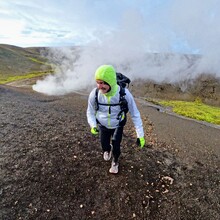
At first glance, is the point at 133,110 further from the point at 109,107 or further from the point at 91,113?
the point at 91,113

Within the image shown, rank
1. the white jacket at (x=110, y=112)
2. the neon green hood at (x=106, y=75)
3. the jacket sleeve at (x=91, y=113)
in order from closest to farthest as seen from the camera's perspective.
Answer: the neon green hood at (x=106, y=75) < the white jacket at (x=110, y=112) < the jacket sleeve at (x=91, y=113)

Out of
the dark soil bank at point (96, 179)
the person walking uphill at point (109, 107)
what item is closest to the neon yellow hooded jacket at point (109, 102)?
the person walking uphill at point (109, 107)

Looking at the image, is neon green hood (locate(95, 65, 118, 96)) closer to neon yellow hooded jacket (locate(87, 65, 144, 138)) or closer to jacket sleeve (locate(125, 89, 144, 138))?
neon yellow hooded jacket (locate(87, 65, 144, 138))

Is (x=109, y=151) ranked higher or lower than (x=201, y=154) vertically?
higher

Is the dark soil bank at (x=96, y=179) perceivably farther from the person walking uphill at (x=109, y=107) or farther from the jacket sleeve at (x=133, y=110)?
the jacket sleeve at (x=133, y=110)

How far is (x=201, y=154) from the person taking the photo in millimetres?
8297

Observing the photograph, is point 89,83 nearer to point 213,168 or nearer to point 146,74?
point 146,74

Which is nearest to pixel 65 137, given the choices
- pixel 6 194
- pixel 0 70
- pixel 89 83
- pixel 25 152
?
pixel 25 152

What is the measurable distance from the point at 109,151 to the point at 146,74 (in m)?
25.2

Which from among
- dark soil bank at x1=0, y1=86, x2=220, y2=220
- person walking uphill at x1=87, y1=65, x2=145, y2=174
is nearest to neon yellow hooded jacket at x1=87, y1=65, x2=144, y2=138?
person walking uphill at x1=87, y1=65, x2=145, y2=174

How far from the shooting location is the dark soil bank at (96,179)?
186 inches

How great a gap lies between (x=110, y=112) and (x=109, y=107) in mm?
116

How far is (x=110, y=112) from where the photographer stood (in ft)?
15.8

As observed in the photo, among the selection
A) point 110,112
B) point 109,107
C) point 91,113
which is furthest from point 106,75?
point 91,113
